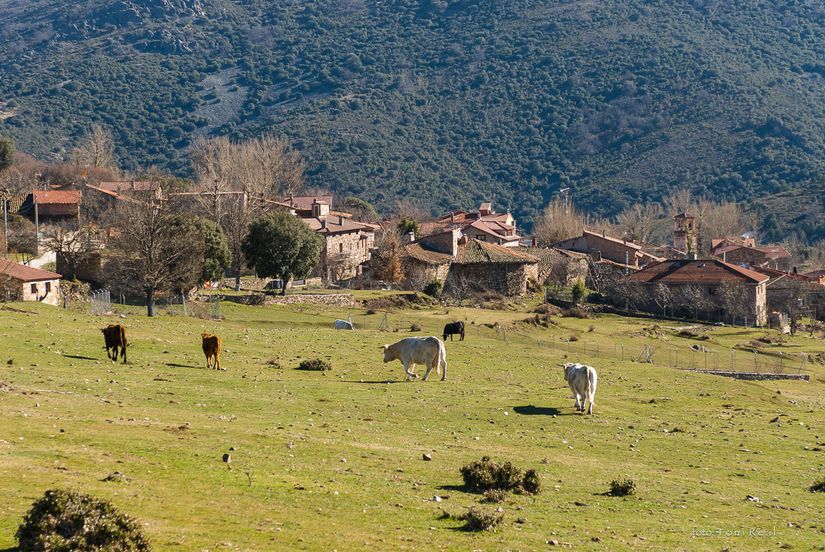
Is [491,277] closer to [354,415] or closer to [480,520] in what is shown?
[354,415]

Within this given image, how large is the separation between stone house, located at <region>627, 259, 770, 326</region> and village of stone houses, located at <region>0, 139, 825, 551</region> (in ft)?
14.0

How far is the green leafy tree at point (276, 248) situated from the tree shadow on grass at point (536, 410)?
42.7m

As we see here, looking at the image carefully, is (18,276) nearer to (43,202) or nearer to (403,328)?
(403,328)

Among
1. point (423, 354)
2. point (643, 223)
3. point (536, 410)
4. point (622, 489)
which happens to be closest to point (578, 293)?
point (423, 354)

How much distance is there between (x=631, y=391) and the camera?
3566 cm

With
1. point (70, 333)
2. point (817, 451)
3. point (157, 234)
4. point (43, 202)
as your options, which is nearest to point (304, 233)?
point (157, 234)

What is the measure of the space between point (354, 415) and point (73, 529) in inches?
525

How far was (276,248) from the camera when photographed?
233 feet

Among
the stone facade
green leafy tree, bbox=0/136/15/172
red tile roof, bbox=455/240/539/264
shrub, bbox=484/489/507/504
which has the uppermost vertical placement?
green leafy tree, bbox=0/136/15/172

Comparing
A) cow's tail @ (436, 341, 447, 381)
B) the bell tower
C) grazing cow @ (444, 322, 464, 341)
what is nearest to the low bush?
grazing cow @ (444, 322, 464, 341)

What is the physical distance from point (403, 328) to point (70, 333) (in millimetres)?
22362

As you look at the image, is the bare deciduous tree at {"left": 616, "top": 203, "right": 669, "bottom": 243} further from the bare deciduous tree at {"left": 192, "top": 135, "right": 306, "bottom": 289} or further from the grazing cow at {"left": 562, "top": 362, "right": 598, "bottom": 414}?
the grazing cow at {"left": 562, "top": 362, "right": 598, "bottom": 414}

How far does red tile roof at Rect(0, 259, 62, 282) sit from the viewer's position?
51.0m

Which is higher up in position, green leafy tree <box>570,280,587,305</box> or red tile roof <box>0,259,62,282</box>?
red tile roof <box>0,259,62,282</box>
